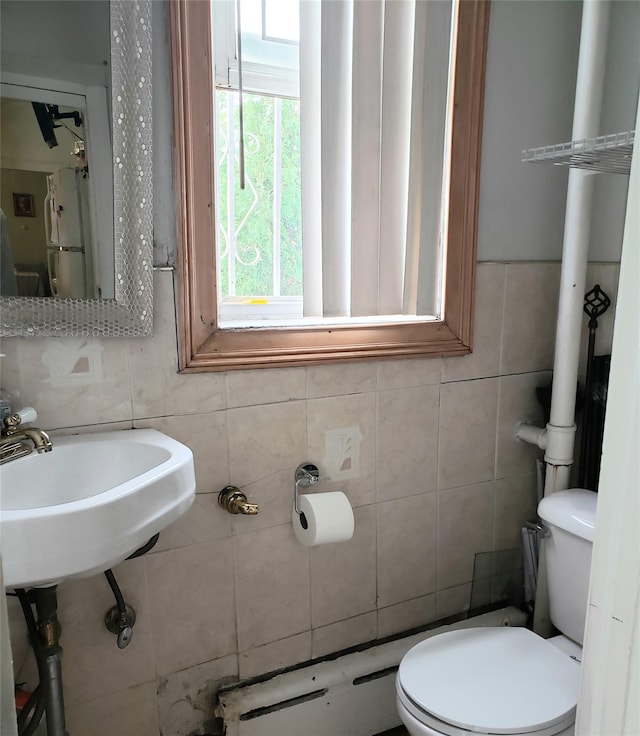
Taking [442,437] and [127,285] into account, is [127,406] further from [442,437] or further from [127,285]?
[442,437]

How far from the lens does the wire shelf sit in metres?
1.25

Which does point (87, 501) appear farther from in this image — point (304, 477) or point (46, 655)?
point (304, 477)

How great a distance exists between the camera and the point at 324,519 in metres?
1.38

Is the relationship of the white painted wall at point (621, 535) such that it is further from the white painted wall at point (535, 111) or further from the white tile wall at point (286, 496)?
the white painted wall at point (535, 111)

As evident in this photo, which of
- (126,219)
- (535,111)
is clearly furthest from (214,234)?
(535,111)

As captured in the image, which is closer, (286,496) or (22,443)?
(22,443)

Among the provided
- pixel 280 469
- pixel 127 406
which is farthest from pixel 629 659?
pixel 127 406

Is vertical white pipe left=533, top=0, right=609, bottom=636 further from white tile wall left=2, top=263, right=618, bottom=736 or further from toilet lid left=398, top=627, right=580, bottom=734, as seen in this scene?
toilet lid left=398, top=627, right=580, bottom=734

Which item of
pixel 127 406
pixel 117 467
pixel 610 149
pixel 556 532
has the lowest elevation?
pixel 556 532

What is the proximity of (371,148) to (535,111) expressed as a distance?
59cm

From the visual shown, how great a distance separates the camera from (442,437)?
170 cm

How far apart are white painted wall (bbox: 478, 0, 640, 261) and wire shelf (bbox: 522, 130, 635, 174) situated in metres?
0.19

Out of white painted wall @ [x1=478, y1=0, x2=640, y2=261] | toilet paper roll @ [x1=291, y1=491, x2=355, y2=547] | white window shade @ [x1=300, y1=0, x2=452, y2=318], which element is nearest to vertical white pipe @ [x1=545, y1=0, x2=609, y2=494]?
white painted wall @ [x1=478, y1=0, x2=640, y2=261]

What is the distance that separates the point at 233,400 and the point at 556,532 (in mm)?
932
